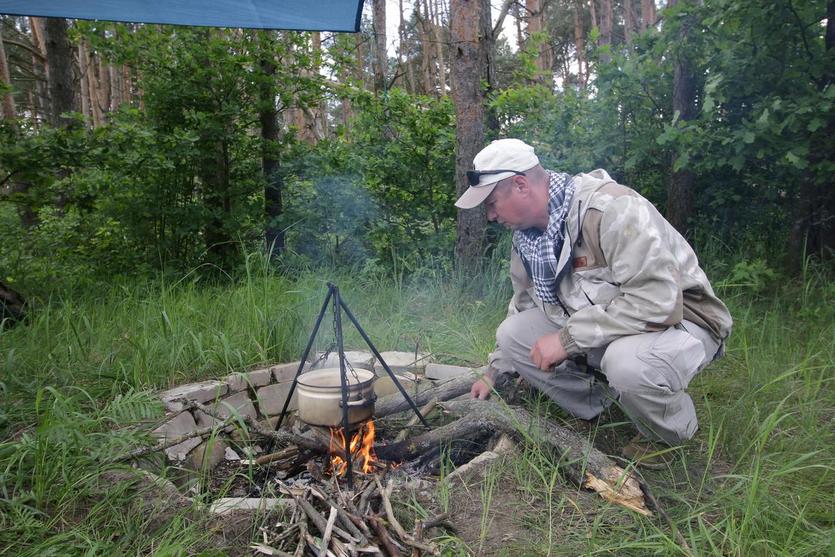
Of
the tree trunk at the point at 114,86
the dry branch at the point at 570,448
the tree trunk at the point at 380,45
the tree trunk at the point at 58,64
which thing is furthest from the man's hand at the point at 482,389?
the tree trunk at the point at 114,86

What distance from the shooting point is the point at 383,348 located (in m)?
4.16

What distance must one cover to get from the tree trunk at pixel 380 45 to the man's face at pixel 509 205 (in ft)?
34.4

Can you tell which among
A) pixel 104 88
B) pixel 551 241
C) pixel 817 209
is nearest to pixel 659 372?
pixel 551 241

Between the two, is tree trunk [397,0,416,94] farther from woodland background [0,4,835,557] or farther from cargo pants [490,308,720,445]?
cargo pants [490,308,720,445]

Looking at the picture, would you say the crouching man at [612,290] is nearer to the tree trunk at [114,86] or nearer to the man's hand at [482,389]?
the man's hand at [482,389]

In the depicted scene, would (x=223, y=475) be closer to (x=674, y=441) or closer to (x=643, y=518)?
(x=643, y=518)

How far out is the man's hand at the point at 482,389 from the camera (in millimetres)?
3057

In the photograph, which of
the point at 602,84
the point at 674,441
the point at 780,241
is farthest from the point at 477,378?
the point at 780,241

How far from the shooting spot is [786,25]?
4281 millimetres

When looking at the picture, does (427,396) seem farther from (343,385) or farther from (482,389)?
(343,385)

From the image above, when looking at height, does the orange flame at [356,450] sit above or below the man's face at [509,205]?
below

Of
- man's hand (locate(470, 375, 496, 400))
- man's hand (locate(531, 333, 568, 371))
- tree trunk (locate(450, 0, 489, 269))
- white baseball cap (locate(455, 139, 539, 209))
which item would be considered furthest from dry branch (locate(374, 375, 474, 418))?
tree trunk (locate(450, 0, 489, 269))

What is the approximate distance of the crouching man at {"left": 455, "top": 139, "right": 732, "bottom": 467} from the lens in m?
2.46

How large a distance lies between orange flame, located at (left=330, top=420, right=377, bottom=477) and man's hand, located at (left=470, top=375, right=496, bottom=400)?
1.88ft
